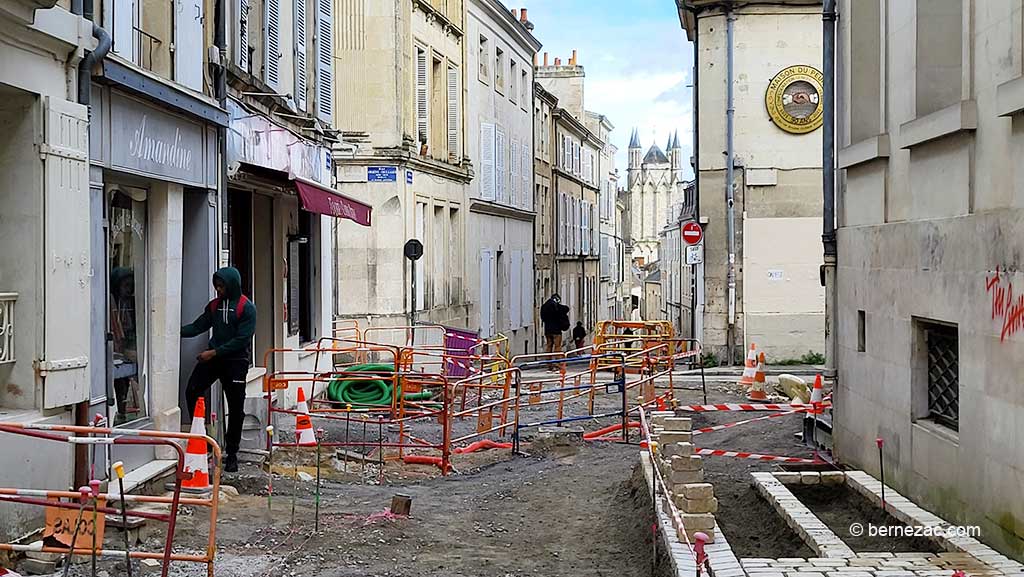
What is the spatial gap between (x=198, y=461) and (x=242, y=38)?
5.63 metres

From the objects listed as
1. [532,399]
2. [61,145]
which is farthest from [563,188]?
[61,145]

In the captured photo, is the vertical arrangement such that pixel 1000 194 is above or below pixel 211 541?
above

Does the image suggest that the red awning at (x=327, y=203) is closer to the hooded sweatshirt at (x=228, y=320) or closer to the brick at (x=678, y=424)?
the hooded sweatshirt at (x=228, y=320)

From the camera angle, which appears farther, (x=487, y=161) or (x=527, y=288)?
(x=527, y=288)

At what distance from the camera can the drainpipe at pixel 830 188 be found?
11.9m

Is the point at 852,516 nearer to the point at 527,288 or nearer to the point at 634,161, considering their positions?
the point at 527,288

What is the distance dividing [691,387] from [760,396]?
94.0 inches

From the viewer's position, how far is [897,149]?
9.91 m

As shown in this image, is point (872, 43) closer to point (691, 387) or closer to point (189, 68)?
point (189, 68)

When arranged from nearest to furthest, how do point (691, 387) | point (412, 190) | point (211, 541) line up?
1. point (211, 541)
2. point (691, 387)
3. point (412, 190)

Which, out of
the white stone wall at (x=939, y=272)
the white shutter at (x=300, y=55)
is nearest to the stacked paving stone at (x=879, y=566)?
the white stone wall at (x=939, y=272)

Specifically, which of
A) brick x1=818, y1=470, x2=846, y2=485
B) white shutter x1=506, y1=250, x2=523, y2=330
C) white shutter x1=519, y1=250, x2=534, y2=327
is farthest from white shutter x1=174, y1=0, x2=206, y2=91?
white shutter x1=519, y1=250, x2=534, y2=327

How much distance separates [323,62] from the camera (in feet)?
59.1

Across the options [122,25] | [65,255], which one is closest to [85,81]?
[65,255]
